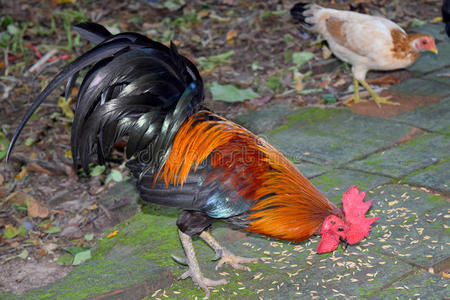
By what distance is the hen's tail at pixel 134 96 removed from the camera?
3.43 metres

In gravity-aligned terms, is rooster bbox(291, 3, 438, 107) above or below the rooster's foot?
above

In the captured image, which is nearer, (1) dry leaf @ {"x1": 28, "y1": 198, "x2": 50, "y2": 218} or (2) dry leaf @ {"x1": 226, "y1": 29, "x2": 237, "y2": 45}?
(1) dry leaf @ {"x1": 28, "y1": 198, "x2": 50, "y2": 218}

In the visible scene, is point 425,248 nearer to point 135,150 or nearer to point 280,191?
point 280,191

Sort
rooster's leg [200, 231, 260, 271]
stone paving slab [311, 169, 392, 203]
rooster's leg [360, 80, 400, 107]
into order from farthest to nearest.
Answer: rooster's leg [360, 80, 400, 107] < stone paving slab [311, 169, 392, 203] < rooster's leg [200, 231, 260, 271]

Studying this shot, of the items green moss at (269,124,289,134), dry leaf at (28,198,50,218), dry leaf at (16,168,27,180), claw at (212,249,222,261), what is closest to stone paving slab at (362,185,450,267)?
claw at (212,249,222,261)

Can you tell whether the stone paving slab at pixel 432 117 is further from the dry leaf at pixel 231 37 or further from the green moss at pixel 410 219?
the dry leaf at pixel 231 37

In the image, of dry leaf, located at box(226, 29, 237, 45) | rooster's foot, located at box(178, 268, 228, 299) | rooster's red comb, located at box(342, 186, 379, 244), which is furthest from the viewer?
dry leaf, located at box(226, 29, 237, 45)

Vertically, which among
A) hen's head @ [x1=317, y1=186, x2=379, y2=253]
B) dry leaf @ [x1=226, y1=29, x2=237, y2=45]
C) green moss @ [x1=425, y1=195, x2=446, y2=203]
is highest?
hen's head @ [x1=317, y1=186, x2=379, y2=253]

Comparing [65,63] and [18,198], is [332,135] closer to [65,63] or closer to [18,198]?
[18,198]

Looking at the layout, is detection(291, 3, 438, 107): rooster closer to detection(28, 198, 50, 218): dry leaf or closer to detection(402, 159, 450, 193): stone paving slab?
detection(402, 159, 450, 193): stone paving slab

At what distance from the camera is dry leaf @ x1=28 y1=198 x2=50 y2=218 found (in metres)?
5.20

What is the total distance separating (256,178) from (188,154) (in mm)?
467

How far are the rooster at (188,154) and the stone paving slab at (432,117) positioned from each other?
2.34 meters

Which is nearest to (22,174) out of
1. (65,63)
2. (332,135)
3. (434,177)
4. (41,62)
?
(65,63)
